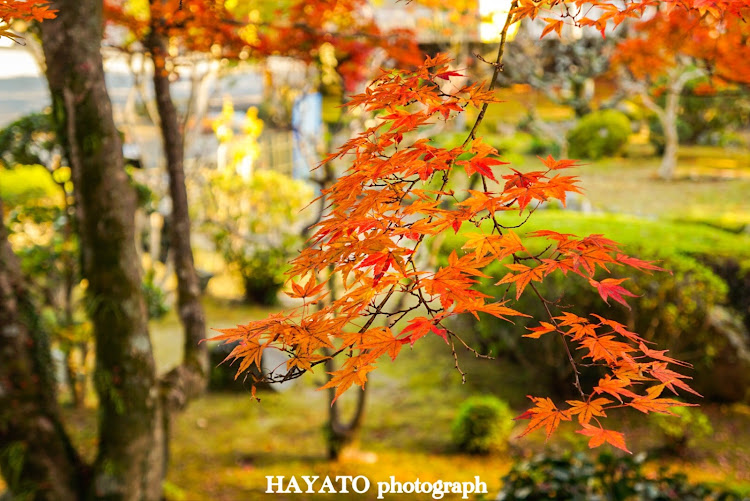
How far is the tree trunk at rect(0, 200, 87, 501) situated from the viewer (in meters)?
3.18

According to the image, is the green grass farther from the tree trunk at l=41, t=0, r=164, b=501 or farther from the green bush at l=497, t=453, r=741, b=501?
the tree trunk at l=41, t=0, r=164, b=501

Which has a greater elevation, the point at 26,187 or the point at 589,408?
the point at 589,408

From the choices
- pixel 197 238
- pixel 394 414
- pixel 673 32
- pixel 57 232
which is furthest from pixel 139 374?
pixel 197 238

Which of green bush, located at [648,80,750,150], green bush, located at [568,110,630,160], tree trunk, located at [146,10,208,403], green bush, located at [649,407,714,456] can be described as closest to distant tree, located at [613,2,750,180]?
green bush, located at [649,407,714,456]

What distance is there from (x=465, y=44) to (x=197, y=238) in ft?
17.6

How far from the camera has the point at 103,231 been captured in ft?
10.3

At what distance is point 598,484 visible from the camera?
11.0 ft

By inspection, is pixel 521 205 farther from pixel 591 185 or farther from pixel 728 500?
pixel 591 185

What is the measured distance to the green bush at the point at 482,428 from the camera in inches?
190

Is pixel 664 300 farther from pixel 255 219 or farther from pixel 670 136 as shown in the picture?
pixel 670 136

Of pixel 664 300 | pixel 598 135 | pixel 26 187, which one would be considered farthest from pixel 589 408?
pixel 598 135

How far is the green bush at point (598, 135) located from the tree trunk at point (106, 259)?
11.2 metres

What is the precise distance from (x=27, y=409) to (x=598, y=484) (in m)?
2.90

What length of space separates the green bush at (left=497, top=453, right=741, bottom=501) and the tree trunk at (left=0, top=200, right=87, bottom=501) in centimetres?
225
